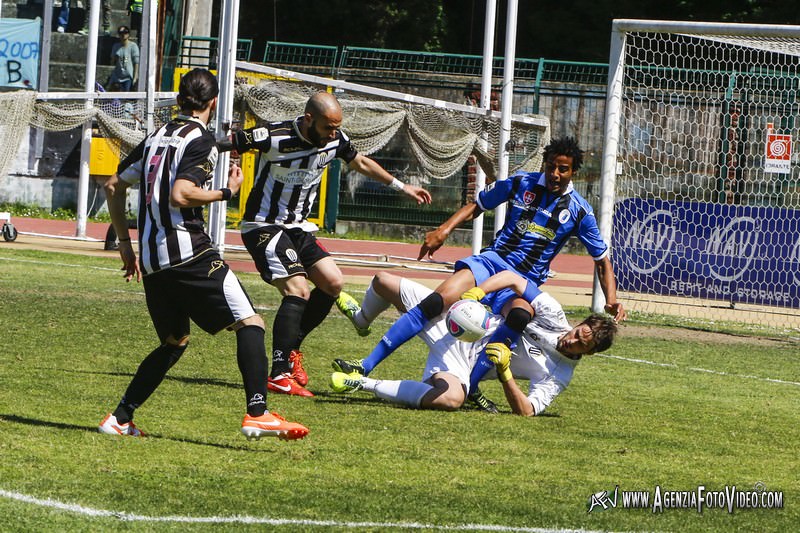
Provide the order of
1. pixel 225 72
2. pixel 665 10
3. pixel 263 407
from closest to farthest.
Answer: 1. pixel 263 407
2. pixel 225 72
3. pixel 665 10

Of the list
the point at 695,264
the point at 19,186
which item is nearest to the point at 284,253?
the point at 695,264

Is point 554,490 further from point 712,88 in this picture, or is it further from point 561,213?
point 712,88

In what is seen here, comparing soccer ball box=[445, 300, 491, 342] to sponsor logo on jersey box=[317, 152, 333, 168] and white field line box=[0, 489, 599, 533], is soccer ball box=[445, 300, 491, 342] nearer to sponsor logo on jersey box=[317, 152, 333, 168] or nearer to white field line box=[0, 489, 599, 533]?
sponsor logo on jersey box=[317, 152, 333, 168]

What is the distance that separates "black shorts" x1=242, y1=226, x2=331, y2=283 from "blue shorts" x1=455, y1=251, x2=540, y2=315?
1060 mm

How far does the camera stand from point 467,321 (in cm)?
750

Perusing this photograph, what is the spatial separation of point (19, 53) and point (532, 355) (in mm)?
21675

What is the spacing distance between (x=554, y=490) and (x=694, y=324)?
9.91 m

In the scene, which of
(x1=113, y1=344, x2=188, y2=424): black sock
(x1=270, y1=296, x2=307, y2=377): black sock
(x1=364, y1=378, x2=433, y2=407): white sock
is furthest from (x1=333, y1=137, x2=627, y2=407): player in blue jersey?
(x1=113, y1=344, x2=188, y2=424): black sock

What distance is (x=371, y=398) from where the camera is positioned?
8250 millimetres

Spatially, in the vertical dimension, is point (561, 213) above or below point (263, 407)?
above

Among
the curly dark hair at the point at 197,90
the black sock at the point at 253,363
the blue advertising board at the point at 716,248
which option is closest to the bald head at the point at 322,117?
the curly dark hair at the point at 197,90

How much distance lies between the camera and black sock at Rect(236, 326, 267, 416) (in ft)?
20.0

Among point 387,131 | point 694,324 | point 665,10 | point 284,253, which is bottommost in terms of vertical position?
point 694,324

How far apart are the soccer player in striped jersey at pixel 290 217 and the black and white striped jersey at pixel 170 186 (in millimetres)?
1925
